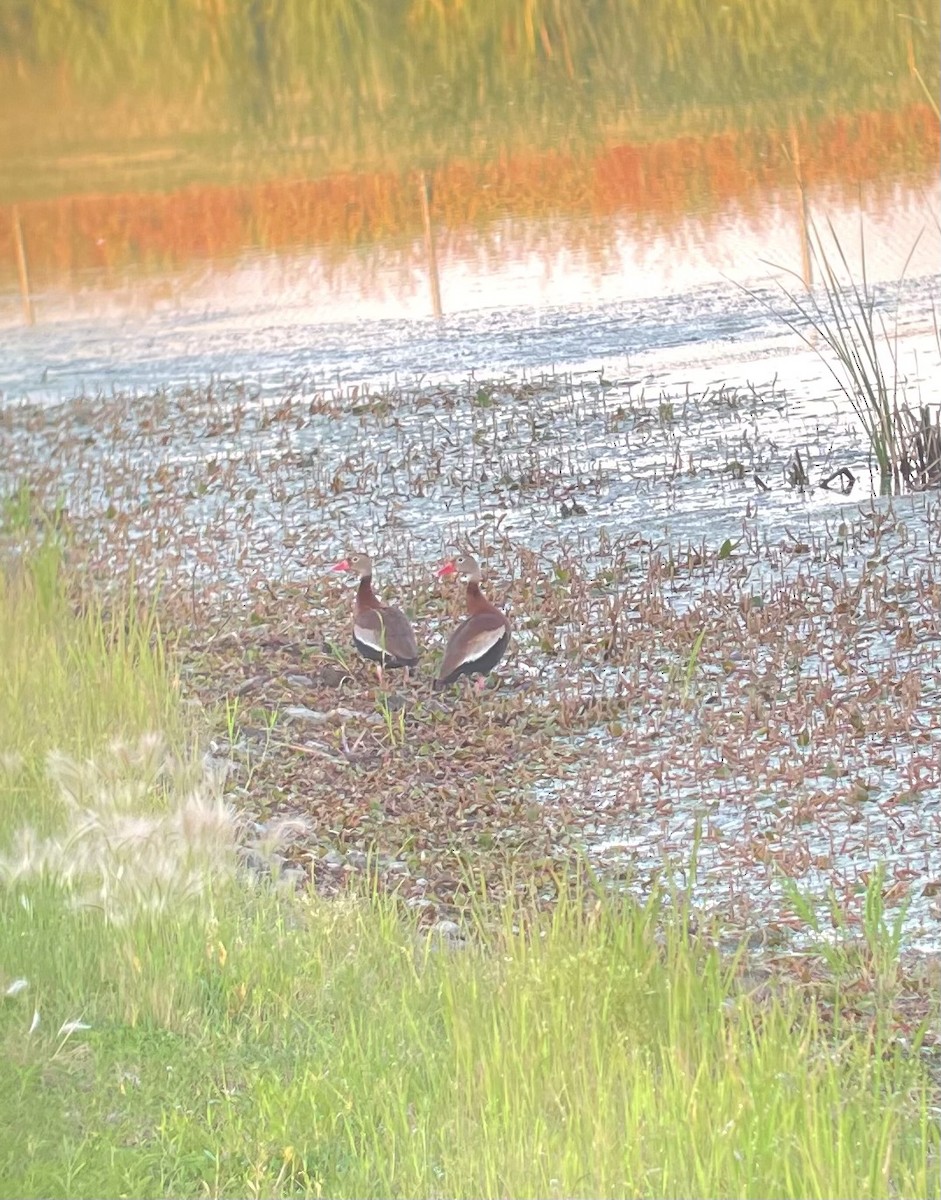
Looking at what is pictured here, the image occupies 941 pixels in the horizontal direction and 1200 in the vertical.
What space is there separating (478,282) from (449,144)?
320mm

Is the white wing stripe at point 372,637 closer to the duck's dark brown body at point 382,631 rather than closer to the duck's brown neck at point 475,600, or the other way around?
the duck's dark brown body at point 382,631

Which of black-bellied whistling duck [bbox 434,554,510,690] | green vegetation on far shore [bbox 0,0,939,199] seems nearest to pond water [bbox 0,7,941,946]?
green vegetation on far shore [bbox 0,0,939,199]

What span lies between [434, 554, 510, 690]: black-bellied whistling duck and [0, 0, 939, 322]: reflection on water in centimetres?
71

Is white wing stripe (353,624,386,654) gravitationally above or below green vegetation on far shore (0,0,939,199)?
below

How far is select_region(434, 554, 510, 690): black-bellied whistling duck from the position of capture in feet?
11.5

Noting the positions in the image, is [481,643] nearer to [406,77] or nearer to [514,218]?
[514,218]

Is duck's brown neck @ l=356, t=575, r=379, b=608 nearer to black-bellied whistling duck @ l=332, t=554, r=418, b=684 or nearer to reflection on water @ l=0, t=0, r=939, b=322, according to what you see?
black-bellied whistling duck @ l=332, t=554, r=418, b=684

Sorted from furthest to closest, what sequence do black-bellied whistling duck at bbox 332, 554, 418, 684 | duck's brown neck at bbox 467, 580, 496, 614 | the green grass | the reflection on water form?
the reflection on water, black-bellied whistling duck at bbox 332, 554, 418, 684, duck's brown neck at bbox 467, 580, 496, 614, the green grass

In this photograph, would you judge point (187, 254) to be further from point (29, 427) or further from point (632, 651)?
point (632, 651)

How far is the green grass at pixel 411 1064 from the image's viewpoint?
2039 millimetres

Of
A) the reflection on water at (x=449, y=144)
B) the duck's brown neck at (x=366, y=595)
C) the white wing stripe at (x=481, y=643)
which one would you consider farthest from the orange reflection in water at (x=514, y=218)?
the white wing stripe at (x=481, y=643)

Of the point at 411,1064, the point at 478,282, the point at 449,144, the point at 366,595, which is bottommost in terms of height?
the point at 411,1064

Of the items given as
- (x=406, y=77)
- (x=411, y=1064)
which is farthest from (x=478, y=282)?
(x=411, y=1064)

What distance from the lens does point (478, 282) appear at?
12.7 feet
